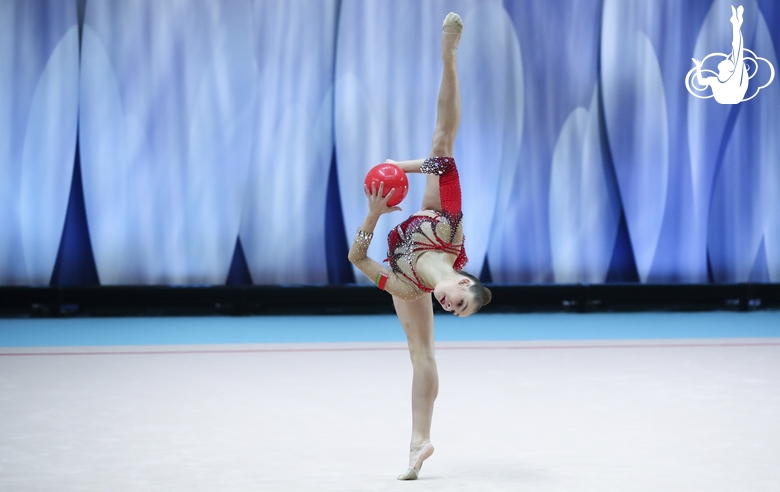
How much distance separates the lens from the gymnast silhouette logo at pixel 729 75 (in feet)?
25.6

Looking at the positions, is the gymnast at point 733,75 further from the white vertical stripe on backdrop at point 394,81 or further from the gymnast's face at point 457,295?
the gymnast's face at point 457,295

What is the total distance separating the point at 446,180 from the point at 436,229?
0.17m

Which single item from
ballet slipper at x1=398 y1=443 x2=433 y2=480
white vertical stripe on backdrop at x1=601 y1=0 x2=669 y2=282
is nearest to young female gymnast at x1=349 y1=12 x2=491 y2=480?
ballet slipper at x1=398 y1=443 x2=433 y2=480

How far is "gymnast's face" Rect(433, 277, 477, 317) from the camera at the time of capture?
9.13ft

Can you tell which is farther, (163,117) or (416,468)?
(163,117)

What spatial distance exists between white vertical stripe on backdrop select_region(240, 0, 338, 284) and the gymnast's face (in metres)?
4.95

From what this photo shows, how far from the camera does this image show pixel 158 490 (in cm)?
288

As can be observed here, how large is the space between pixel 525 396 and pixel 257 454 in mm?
1574

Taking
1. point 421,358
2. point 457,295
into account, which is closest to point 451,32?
point 457,295

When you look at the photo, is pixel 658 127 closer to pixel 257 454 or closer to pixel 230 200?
pixel 230 200

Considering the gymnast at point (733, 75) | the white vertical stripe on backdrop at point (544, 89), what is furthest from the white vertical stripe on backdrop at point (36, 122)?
the gymnast at point (733, 75)

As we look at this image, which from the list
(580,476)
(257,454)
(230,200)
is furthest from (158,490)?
(230,200)

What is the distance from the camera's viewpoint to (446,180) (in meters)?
3.06

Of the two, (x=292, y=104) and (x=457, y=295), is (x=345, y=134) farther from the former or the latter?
(x=457, y=295)
